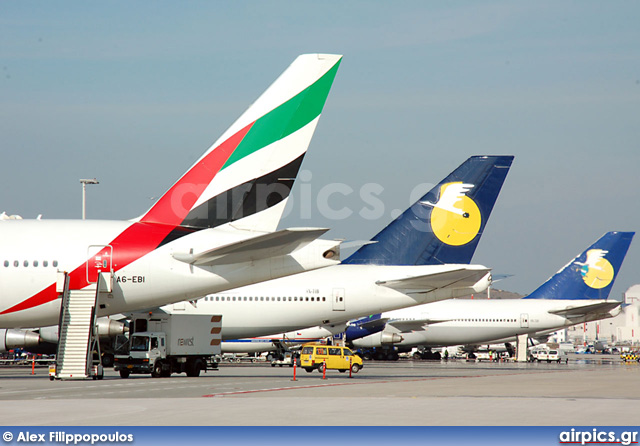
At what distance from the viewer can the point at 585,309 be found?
191 ft

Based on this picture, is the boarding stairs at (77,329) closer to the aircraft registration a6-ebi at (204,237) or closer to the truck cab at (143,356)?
the aircraft registration a6-ebi at (204,237)

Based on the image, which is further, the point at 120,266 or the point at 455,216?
the point at 455,216

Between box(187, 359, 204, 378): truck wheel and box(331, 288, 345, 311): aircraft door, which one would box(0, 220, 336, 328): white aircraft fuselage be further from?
box(331, 288, 345, 311): aircraft door

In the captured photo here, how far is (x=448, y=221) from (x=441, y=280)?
4.24 meters

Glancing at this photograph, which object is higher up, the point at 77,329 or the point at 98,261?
the point at 98,261

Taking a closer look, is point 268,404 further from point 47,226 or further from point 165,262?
point 47,226

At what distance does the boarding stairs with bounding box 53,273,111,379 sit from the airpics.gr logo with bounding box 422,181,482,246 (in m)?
16.2

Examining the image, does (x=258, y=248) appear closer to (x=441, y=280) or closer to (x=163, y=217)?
(x=163, y=217)

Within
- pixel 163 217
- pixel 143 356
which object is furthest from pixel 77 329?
pixel 143 356

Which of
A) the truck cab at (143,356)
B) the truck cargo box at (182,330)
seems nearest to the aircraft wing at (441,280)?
the truck cargo box at (182,330)

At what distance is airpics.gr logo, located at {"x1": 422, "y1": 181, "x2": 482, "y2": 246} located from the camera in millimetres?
34969

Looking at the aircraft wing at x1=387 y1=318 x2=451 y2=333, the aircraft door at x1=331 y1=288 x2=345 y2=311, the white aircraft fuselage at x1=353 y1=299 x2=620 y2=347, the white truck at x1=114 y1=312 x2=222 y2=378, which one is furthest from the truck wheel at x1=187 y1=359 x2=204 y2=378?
the aircraft wing at x1=387 y1=318 x2=451 y2=333

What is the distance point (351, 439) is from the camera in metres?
12.0

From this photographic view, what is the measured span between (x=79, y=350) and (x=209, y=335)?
8254 mm
